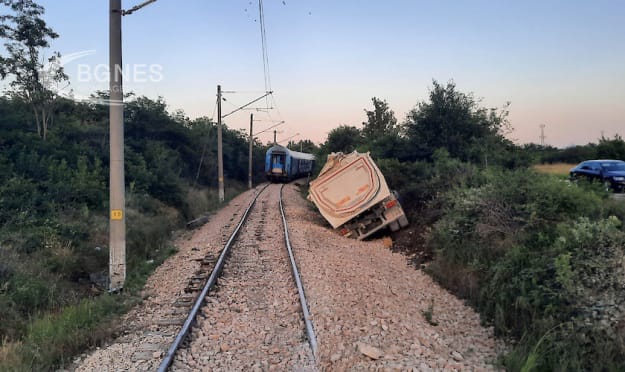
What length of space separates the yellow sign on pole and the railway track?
1.96 m

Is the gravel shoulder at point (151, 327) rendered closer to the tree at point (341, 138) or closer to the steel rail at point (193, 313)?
the steel rail at point (193, 313)

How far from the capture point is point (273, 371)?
4988 mm

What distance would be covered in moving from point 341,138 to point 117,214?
37479mm

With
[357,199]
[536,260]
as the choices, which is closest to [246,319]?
[536,260]

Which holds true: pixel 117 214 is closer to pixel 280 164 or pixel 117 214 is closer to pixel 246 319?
pixel 246 319

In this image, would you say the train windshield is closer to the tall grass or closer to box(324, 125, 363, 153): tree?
box(324, 125, 363, 153): tree

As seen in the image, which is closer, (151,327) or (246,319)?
(151,327)

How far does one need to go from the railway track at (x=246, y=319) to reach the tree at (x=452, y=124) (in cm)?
1142

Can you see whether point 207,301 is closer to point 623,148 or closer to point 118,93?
point 118,93

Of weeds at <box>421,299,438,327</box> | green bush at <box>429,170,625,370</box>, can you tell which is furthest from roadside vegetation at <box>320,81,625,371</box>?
weeds at <box>421,299,438,327</box>

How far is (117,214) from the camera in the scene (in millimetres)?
9328

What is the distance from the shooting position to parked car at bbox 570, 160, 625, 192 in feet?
59.4

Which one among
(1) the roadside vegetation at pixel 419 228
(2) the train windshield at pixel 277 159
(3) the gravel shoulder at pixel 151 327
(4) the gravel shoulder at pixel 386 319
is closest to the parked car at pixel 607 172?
(1) the roadside vegetation at pixel 419 228

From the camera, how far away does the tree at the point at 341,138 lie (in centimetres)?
4469
